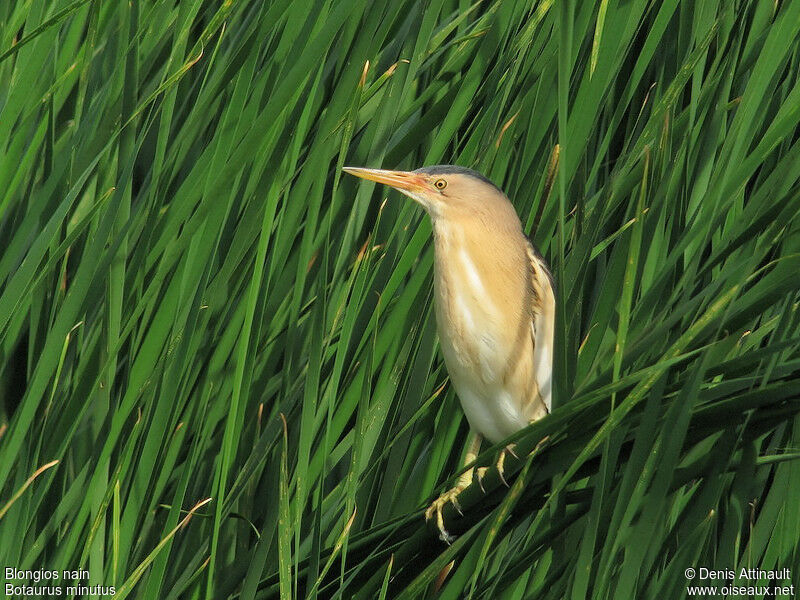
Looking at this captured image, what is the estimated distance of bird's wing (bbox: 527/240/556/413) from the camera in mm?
1780

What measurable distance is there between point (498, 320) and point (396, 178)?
366mm

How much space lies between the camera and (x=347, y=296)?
140 cm

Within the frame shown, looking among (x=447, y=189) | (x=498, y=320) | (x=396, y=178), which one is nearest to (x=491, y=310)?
(x=498, y=320)

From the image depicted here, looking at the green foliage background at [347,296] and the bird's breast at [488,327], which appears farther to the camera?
the bird's breast at [488,327]

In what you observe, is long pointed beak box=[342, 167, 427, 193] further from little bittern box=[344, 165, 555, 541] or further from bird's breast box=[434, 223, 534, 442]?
bird's breast box=[434, 223, 534, 442]

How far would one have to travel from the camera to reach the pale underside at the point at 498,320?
1.71 meters

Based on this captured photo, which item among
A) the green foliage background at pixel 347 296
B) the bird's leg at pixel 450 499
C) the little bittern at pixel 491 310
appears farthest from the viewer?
the little bittern at pixel 491 310

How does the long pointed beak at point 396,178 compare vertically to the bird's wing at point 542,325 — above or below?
above

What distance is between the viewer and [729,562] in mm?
986

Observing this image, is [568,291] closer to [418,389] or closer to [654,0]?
[418,389]

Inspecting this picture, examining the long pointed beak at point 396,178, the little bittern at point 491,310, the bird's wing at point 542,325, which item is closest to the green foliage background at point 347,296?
the long pointed beak at point 396,178

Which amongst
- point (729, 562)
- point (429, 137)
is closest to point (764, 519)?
point (729, 562)

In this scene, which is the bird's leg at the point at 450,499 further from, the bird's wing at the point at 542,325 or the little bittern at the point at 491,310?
the bird's wing at the point at 542,325

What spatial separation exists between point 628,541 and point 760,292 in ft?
0.85
